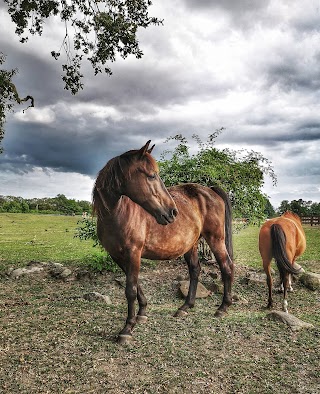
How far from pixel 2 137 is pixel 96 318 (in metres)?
8.06

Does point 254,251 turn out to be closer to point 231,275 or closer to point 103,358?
point 231,275

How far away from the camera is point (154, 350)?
4.62 meters

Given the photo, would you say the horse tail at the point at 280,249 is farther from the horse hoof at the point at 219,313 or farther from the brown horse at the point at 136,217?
the brown horse at the point at 136,217

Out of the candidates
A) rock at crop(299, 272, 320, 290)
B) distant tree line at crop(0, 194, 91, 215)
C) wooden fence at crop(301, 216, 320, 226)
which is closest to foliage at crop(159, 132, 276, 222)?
rock at crop(299, 272, 320, 290)

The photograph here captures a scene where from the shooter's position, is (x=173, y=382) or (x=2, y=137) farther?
(x=2, y=137)

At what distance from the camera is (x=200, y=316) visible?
243 inches

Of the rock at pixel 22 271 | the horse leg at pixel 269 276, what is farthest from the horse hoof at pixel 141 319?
the rock at pixel 22 271

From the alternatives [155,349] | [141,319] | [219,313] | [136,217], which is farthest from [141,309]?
[136,217]

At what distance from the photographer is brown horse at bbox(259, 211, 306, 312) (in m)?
6.75

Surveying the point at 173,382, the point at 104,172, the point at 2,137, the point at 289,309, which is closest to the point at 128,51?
the point at 2,137

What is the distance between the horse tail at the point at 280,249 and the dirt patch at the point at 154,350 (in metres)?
0.95

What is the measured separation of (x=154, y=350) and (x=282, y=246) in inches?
136

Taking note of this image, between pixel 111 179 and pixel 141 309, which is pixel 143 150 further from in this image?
pixel 141 309

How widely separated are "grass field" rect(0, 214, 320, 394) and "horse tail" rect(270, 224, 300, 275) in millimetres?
983
